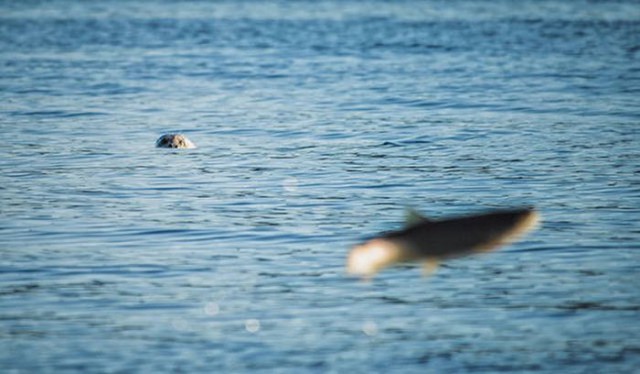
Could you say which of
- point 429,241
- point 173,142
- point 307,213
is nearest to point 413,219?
point 429,241

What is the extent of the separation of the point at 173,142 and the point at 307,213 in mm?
6999

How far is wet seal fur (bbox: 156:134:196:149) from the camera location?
75.9ft

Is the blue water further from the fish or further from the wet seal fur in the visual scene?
the fish

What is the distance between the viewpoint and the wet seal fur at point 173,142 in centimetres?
2312

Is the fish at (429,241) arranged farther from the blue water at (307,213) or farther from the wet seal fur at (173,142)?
the wet seal fur at (173,142)

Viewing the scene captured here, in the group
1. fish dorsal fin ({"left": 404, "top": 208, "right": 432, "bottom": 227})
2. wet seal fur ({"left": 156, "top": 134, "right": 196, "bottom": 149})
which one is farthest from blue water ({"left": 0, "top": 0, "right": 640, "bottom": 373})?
fish dorsal fin ({"left": 404, "top": 208, "right": 432, "bottom": 227})

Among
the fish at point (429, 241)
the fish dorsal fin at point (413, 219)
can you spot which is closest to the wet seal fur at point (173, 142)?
the fish at point (429, 241)

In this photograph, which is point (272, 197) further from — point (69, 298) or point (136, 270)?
point (69, 298)

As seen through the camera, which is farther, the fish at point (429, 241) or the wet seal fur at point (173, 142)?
the wet seal fur at point (173, 142)

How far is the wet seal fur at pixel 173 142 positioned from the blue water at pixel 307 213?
0.74 feet

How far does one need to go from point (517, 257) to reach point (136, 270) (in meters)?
4.29

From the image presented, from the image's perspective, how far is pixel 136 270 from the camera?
13492 mm

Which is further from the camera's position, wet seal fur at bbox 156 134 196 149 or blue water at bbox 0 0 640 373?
wet seal fur at bbox 156 134 196 149

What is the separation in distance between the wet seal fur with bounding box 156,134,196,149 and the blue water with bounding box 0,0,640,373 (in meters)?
0.22
